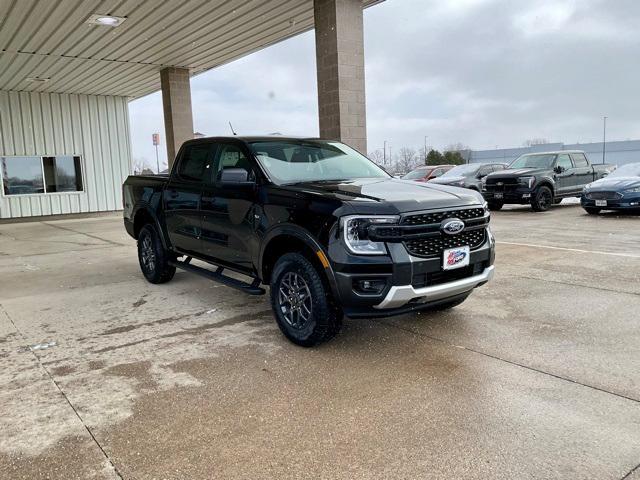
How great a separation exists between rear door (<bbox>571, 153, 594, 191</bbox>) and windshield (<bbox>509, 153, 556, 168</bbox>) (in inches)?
40.8

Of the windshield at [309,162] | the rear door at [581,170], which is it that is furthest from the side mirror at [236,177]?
the rear door at [581,170]

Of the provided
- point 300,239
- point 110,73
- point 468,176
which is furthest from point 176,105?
point 300,239

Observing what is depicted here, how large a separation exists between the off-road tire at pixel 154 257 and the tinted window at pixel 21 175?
14224 mm

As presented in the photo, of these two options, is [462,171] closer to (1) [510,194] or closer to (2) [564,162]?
(2) [564,162]

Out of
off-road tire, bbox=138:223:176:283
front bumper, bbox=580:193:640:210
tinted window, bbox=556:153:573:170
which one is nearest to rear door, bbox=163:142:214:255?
off-road tire, bbox=138:223:176:283

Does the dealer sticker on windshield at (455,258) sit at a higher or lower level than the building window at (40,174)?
lower

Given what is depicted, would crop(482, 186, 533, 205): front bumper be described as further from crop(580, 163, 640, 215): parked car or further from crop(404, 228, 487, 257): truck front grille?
crop(404, 228, 487, 257): truck front grille

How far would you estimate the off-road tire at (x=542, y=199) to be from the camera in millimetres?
14219

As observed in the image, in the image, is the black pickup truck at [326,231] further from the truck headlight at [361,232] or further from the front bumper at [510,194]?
the front bumper at [510,194]

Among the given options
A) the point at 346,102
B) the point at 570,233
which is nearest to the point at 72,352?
the point at 346,102

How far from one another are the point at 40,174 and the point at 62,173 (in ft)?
2.52

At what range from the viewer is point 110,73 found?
1606 cm

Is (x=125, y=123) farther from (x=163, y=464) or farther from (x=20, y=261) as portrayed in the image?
(x=163, y=464)

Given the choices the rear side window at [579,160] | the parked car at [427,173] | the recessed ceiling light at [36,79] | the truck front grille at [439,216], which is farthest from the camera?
the parked car at [427,173]
